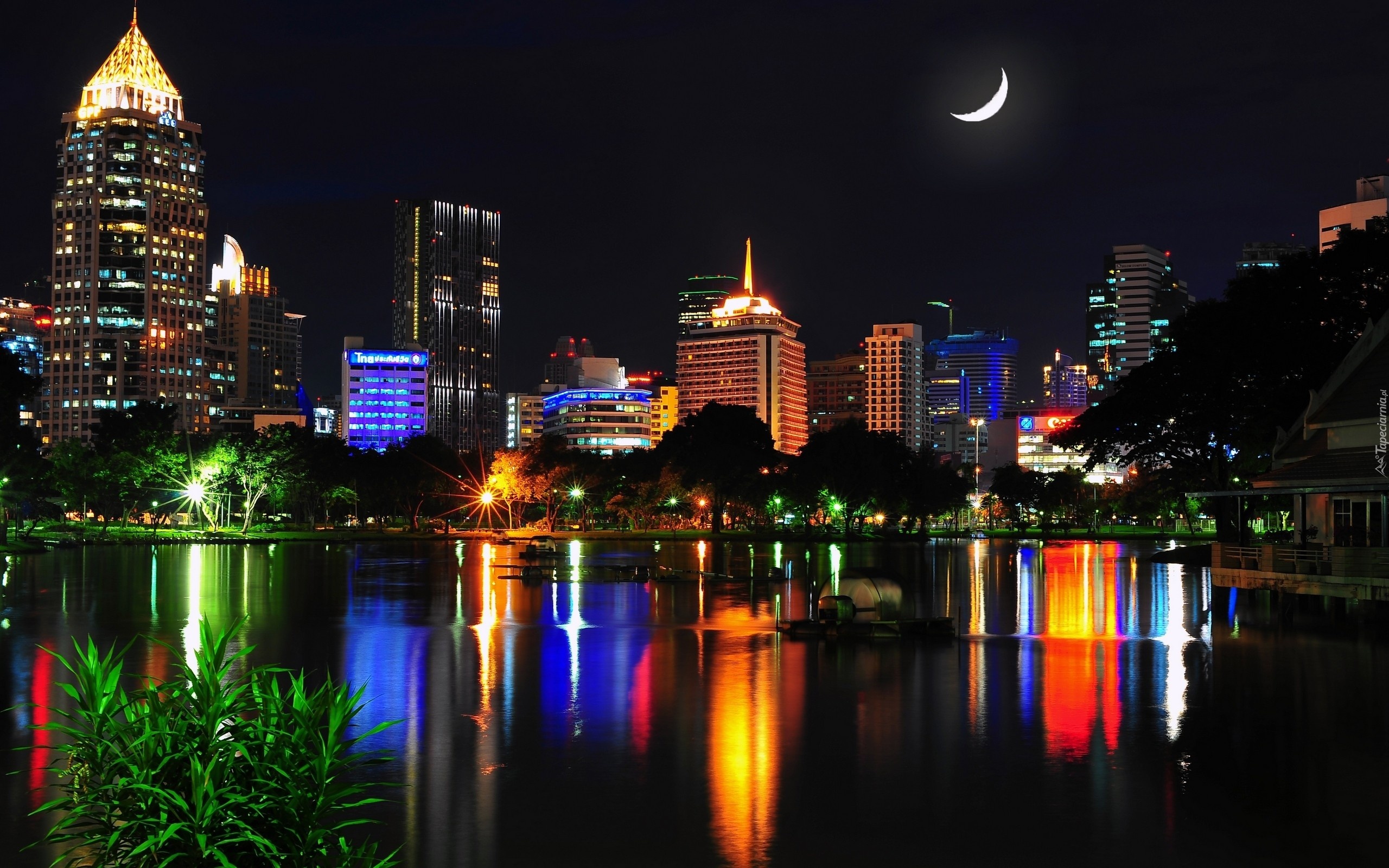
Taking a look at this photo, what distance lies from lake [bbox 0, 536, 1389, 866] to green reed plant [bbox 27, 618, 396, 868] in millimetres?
3510

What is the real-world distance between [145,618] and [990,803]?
27773 mm

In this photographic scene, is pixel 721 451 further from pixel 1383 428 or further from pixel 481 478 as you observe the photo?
pixel 1383 428

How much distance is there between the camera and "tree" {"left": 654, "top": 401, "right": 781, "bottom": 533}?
12375cm

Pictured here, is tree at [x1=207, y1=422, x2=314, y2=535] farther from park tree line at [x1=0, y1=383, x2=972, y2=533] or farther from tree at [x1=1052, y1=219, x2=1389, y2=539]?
tree at [x1=1052, y1=219, x2=1389, y2=539]

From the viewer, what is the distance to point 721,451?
12475 cm

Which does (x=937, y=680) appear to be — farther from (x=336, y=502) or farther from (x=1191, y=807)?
(x=336, y=502)

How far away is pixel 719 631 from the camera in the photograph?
32406 millimetres

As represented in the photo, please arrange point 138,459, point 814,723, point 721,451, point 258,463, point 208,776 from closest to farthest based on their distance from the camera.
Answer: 1. point 208,776
2. point 814,723
3. point 258,463
4. point 138,459
5. point 721,451

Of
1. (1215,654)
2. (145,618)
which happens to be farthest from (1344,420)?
(145,618)

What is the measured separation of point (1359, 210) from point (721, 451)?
12233 cm

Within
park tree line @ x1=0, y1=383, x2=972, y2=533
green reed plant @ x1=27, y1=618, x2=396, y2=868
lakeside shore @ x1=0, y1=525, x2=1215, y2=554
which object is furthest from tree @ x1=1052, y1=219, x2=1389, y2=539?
green reed plant @ x1=27, y1=618, x2=396, y2=868

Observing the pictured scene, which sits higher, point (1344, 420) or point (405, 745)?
point (1344, 420)

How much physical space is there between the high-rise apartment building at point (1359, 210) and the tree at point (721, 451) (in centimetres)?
10733

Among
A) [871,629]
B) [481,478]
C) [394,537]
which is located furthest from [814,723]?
[481,478]
